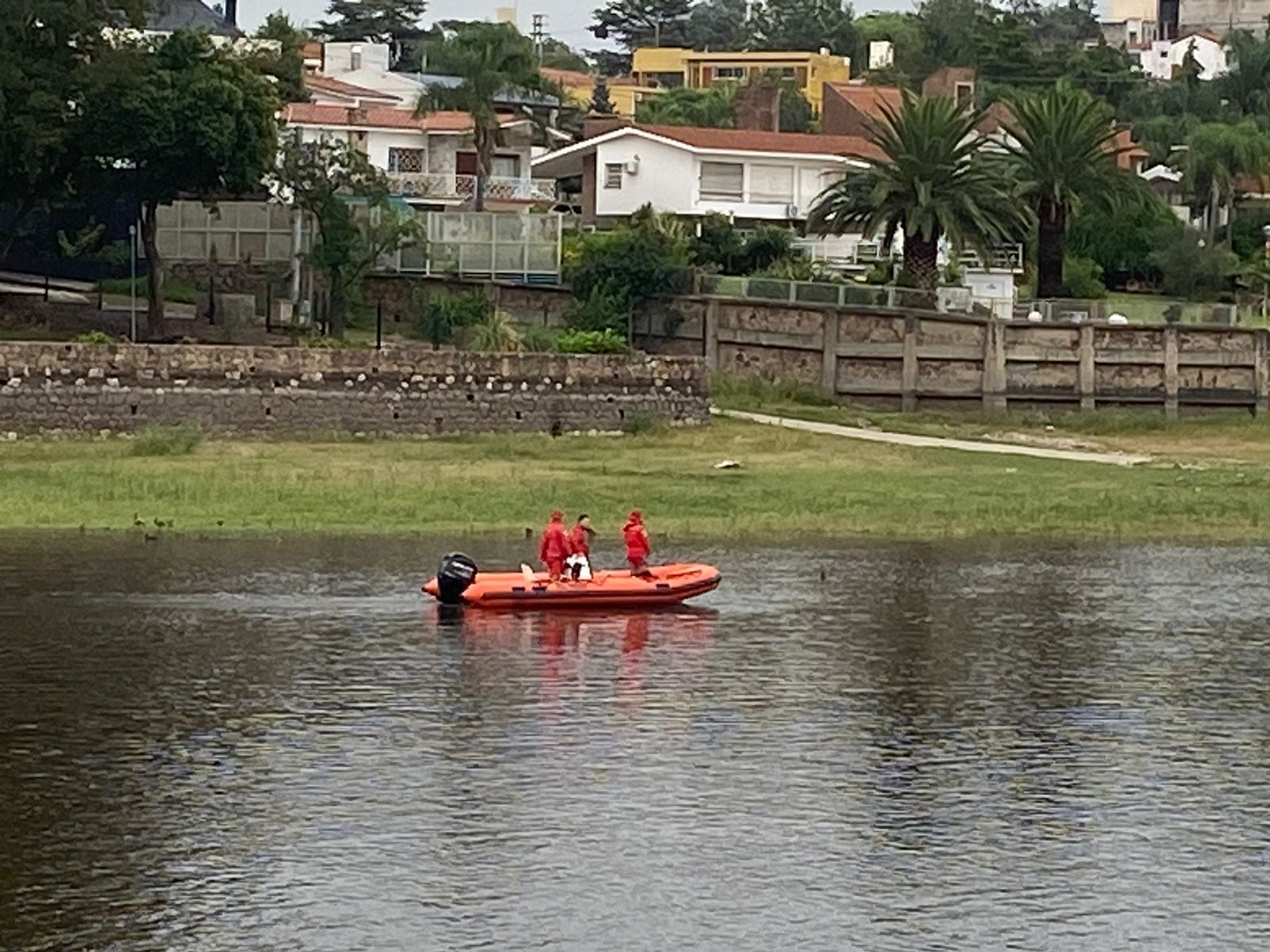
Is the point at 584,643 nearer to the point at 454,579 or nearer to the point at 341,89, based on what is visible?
the point at 454,579

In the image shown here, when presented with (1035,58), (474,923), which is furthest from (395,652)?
(1035,58)

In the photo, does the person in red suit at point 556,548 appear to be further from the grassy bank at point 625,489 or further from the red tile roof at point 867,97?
the red tile roof at point 867,97

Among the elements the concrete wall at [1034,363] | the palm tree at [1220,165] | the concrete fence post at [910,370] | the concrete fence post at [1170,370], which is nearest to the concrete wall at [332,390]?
A: the concrete wall at [1034,363]

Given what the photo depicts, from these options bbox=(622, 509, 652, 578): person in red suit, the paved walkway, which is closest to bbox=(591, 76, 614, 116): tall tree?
the paved walkway

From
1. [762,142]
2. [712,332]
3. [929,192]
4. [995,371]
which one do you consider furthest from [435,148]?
[995,371]

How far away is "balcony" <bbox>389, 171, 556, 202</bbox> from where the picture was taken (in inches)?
3932

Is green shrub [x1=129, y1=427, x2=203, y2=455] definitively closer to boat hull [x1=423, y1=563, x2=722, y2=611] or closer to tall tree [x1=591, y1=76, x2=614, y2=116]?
boat hull [x1=423, y1=563, x2=722, y2=611]

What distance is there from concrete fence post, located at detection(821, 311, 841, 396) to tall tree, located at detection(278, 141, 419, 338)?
13.7 metres

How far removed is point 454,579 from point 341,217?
3801cm

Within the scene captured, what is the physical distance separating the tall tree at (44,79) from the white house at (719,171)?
1123 inches

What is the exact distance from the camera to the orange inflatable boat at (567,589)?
40.9 m

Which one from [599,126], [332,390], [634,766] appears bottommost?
[634,766]

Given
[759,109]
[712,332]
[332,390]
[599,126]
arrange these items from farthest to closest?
[759,109]
[599,126]
[712,332]
[332,390]

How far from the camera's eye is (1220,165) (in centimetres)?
11169
